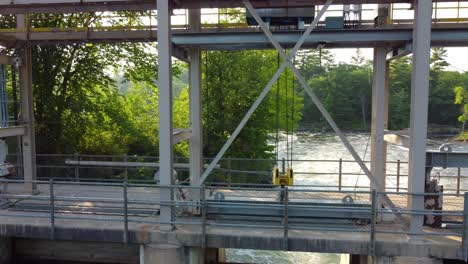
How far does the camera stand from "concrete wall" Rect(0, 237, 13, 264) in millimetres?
9172

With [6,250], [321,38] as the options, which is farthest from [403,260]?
[6,250]

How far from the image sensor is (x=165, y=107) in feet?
26.2

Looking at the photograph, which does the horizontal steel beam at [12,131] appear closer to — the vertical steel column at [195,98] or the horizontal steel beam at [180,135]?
the horizontal steel beam at [180,135]

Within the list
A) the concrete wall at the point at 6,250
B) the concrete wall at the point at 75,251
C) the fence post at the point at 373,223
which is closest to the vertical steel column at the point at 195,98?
the concrete wall at the point at 75,251

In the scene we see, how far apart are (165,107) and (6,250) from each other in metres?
5.33

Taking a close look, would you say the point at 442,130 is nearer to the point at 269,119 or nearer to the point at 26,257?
the point at 269,119

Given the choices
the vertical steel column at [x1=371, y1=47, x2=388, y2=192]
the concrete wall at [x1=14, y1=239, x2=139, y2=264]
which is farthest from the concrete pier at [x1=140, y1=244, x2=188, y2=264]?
the vertical steel column at [x1=371, y1=47, x2=388, y2=192]

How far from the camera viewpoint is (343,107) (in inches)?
2586

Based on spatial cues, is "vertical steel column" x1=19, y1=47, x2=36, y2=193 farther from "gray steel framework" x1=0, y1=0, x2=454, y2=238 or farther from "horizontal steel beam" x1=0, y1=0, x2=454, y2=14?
"horizontal steel beam" x1=0, y1=0, x2=454, y2=14

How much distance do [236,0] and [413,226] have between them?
18.4 ft

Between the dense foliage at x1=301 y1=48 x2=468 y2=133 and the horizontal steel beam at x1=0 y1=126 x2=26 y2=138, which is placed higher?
the dense foliage at x1=301 y1=48 x2=468 y2=133

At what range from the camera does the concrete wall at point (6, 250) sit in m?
9.17

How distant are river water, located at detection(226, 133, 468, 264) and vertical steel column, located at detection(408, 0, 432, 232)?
9.81ft

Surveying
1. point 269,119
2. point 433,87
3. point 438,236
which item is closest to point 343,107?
point 433,87
